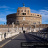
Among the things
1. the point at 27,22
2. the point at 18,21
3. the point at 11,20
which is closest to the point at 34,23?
the point at 27,22

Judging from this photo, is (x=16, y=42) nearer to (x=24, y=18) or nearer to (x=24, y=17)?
(x=24, y=18)

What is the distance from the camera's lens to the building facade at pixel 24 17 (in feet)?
349

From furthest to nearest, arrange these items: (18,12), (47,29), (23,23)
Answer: (18,12) < (23,23) < (47,29)

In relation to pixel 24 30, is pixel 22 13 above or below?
above

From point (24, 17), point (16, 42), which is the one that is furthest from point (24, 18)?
point (16, 42)

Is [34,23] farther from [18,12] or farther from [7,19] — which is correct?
[7,19]

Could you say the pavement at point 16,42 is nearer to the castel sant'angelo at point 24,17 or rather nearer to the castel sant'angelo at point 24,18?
the castel sant'angelo at point 24,18

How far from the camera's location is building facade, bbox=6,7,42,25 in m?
106

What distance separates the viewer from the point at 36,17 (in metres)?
111

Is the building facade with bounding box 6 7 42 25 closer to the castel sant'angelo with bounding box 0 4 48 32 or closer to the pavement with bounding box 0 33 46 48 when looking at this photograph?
the castel sant'angelo with bounding box 0 4 48 32

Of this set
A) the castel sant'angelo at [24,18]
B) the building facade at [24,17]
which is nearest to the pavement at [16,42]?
the castel sant'angelo at [24,18]

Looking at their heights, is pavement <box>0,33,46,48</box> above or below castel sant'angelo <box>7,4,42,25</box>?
below

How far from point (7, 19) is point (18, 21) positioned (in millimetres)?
15323

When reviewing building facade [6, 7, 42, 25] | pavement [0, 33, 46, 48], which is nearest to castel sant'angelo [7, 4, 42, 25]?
building facade [6, 7, 42, 25]
